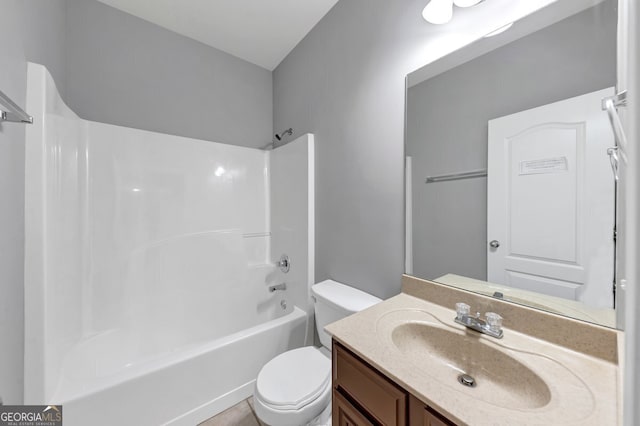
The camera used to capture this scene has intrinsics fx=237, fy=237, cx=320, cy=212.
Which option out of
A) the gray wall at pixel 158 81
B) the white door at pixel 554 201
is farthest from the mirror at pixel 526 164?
the gray wall at pixel 158 81

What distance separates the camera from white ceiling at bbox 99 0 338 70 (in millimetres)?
1656

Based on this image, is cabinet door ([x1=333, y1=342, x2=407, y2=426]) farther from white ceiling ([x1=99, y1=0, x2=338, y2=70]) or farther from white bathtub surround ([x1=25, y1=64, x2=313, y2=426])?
white ceiling ([x1=99, y1=0, x2=338, y2=70])

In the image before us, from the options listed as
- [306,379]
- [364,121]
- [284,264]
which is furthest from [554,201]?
[284,264]

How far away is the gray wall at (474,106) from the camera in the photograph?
752 mm

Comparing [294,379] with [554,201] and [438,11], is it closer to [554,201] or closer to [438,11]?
[554,201]

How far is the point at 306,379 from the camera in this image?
1.19m

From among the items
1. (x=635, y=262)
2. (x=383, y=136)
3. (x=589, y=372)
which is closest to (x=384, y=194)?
(x=383, y=136)

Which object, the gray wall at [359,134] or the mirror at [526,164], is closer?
the mirror at [526,164]

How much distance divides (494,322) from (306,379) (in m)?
0.89

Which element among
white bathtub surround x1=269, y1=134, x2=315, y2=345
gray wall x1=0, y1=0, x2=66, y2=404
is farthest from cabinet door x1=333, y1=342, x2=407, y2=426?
gray wall x1=0, y1=0, x2=66, y2=404

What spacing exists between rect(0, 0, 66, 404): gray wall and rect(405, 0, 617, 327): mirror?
162 centimetres

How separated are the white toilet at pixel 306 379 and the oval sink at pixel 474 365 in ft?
1.32

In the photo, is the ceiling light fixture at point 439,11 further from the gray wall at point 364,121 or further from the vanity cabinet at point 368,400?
the vanity cabinet at point 368,400

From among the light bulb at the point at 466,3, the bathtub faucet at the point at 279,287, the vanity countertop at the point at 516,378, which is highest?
the light bulb at the point at 466,3
